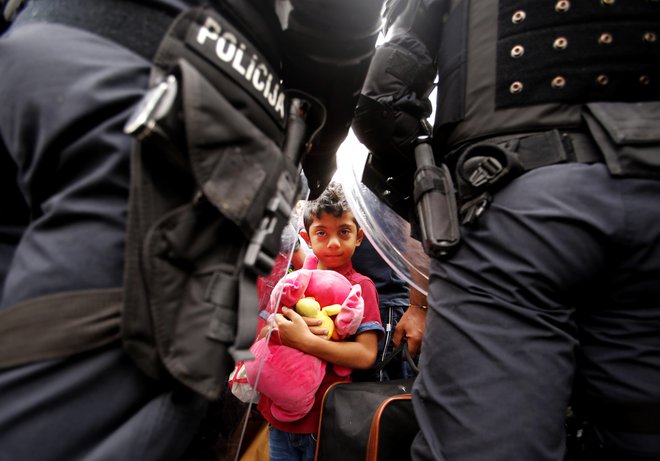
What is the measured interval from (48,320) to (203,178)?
22cm

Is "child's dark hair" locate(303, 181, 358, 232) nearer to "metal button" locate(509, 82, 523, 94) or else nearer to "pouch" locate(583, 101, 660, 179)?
"metal button" locate(509, 82, 523, 94)

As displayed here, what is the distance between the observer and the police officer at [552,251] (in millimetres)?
616

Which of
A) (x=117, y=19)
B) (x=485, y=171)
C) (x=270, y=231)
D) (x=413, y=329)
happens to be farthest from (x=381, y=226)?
(x=117, y=19)

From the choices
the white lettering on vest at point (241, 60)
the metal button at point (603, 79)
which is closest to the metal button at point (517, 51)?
the metal button at point (603, 79)

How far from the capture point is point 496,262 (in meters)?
0.68

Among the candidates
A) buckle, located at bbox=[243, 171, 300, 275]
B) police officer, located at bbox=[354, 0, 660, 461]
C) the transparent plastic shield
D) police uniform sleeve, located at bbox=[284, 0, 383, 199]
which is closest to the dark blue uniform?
buckle, located at bbox=[243, 171, 300, 275]

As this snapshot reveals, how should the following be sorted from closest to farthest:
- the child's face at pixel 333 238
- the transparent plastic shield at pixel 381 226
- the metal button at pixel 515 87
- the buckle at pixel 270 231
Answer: the buckle at pixel 270 231 → the metal button at pixel 515 87 → the transparent plastic shield at pixel 381 226 → the child's face at pixel 333 238

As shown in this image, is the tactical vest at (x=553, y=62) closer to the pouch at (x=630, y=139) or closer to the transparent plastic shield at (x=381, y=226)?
the pouch at (x=630, y=139)

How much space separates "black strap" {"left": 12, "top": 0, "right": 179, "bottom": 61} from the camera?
1.50 feet

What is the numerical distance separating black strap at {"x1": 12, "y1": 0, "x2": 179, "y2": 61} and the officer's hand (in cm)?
131

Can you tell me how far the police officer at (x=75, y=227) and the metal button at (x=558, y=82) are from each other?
2.17 feet

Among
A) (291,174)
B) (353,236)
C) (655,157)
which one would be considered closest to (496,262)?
(655,157)

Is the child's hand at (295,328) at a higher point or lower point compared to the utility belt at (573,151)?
lower

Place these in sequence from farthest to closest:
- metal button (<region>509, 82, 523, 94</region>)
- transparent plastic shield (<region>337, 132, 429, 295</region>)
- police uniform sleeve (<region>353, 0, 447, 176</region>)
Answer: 1. transparent plastic shield (<region>337, 132, 429, 295</region>)
2. police uniform sleeve (<region>353, 0, 447, 176</region>)
3. metal button (<region>509, 82, 523, 94</region>)
